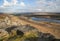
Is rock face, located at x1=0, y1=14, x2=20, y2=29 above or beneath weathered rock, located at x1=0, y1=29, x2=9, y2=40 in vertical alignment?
above

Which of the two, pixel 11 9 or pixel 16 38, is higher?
pixel 11 9

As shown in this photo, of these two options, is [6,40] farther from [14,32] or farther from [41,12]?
[41,12]

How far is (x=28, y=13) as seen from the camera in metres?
2.03

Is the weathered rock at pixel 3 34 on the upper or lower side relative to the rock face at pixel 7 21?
lower

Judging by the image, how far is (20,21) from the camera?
204 centimetres

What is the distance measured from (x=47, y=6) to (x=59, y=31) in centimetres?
37

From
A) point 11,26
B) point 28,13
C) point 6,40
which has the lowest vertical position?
point 6,40

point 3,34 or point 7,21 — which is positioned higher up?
point 7,21

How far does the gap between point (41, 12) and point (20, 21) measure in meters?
0.30

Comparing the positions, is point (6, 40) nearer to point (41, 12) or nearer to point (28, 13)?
point (28, 13)

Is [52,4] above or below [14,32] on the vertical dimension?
above

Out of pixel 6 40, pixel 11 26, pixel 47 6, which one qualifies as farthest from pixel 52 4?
pixel 6 40

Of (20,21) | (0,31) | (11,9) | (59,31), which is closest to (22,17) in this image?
(20,21)

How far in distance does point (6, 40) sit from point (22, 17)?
372 mm
